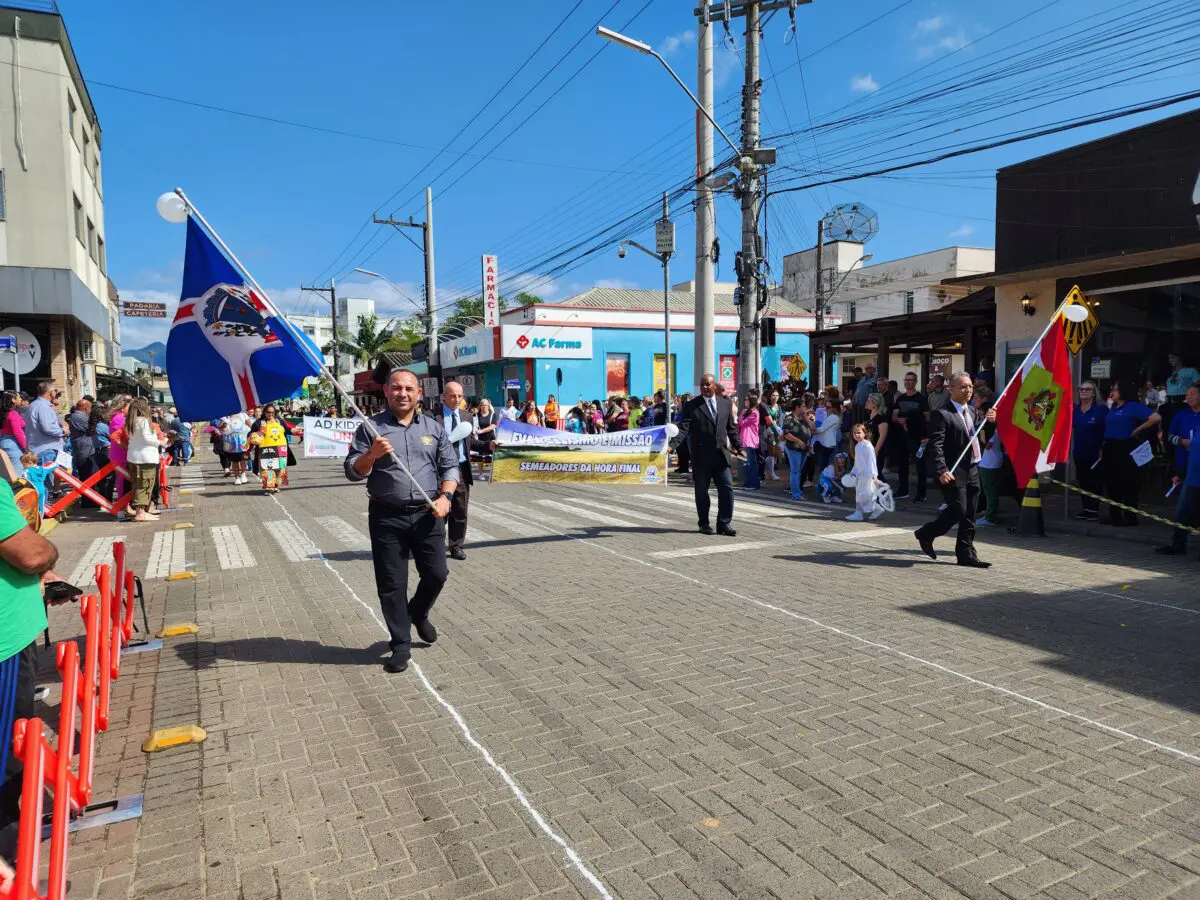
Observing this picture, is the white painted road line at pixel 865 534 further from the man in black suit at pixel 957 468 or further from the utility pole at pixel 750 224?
the utility pole at pixel 750 224

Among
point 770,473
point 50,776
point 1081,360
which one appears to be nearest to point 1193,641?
point 50,776

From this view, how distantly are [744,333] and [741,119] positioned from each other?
462 centimetres

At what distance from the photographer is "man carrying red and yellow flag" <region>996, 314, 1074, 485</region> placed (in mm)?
8938

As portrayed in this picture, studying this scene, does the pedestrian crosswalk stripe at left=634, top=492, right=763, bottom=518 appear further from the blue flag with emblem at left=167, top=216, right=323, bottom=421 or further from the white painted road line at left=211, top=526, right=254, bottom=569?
the blue flag with emblem at left=167, top=216, right=323, bottom=421

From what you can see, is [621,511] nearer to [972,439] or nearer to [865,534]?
[865,534]

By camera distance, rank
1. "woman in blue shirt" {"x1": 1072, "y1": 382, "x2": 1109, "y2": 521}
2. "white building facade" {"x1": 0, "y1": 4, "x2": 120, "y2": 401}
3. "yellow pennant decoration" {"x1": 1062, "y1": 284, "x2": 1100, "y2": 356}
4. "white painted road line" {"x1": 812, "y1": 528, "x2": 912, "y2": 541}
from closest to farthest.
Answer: "yellow pennant decoration" {"x1": 1062, "y1": 284, "x2": 1100, "y2": 356}, "white painted road line" {"x1": 812, "y1": 528, "x2": 912, "y2": 541}, "woman in blue shirt" {"x1": 1072, "y1": 382, "x2": 1109, "y2": 521}, "white building facade" {"x1": 0, "y1": 4, "x2": 120, "y2": 401}

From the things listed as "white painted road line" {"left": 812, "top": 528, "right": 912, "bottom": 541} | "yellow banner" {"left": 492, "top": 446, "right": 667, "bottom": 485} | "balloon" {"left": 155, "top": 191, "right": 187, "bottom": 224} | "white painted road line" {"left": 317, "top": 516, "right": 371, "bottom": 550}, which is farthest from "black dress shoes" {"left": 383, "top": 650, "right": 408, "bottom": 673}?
"yellow banner" {"left": 492, "top": 446, "right": 667, "bottom": 485}

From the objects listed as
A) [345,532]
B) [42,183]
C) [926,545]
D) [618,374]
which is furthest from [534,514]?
[618,374]

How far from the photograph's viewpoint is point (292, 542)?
35.7 ft

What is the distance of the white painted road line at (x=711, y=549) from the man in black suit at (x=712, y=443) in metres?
0.62

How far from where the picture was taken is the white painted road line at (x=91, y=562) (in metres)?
8.64

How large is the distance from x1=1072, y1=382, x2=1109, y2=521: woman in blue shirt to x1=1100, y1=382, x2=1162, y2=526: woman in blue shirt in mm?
161

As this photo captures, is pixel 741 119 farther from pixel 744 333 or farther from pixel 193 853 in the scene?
pixel 193 853

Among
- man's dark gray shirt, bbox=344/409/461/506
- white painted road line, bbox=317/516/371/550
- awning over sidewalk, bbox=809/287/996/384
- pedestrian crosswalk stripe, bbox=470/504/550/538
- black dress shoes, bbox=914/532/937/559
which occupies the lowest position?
white painted road line, bbox=317/516/371/550
